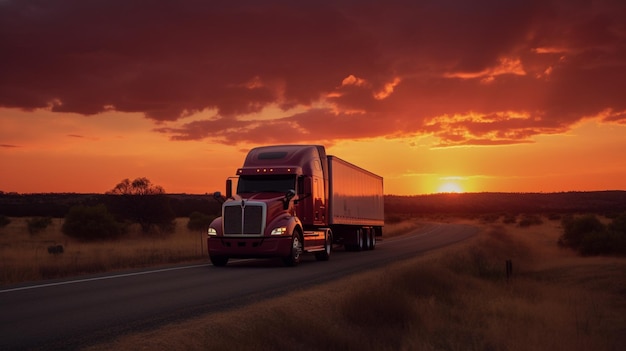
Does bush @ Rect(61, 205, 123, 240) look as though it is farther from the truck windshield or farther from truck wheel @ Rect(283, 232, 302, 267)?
truck wheel @ Rect(283, 232, 302, 267)

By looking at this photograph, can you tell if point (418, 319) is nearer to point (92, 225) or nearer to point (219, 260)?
point (219, 260)

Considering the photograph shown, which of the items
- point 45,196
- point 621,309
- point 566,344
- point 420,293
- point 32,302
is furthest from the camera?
point 45,196

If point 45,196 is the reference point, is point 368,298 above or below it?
below

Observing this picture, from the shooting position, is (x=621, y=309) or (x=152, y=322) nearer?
(x=152, y=322)

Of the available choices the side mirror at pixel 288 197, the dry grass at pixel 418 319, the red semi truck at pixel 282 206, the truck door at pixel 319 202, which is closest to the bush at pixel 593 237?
the red semi truck at pixel 282 206

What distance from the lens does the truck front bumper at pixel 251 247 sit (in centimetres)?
2152

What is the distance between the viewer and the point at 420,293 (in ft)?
52.0

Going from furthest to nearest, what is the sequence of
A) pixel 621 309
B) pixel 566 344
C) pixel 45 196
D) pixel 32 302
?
pixel 45 196 → pixel 621 309 → pixel 32 302 → pixel 566 344

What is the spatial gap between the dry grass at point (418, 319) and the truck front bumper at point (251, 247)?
13.8 feet

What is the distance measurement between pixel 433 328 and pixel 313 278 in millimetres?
6197

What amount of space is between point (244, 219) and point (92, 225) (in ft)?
108

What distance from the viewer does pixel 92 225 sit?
51469 millimetres

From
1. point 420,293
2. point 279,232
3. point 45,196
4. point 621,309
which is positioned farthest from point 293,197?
point 45,196

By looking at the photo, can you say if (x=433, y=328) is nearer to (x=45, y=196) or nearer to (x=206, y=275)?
(x=206, y=275)
